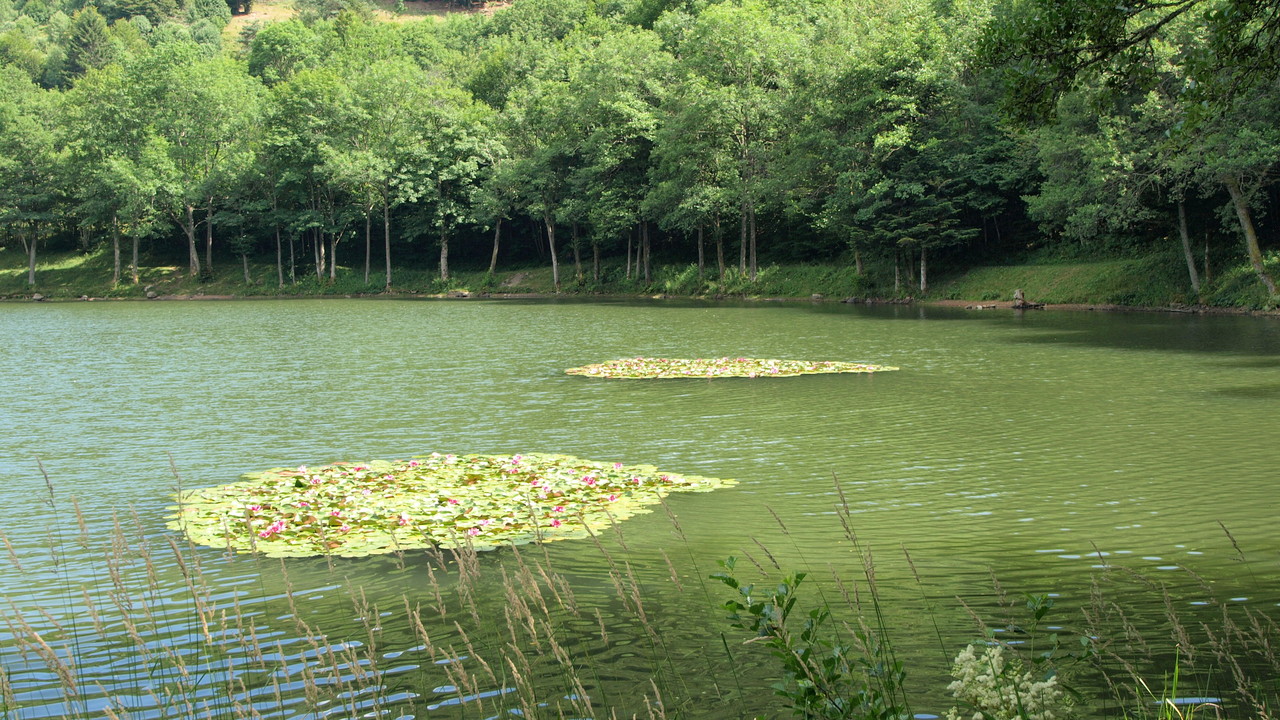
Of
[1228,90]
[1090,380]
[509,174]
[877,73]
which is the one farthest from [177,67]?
[1228,90]

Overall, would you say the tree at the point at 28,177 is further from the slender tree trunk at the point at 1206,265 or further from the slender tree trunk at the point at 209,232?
the slender tree trunk at the point at 1206,265

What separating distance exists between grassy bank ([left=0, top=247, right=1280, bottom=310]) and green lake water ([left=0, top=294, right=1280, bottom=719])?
10.8 metres

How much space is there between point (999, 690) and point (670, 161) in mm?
53649

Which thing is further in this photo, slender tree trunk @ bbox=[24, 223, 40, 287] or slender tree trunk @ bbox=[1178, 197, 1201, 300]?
slender tree trunk @ bbox=[24, 223, 40, 287]

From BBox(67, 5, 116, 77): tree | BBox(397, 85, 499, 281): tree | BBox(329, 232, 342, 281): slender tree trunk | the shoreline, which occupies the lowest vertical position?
the shoreline

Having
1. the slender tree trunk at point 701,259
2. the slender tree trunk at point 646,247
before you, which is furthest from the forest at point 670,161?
the slender tree trunk at point 701,259

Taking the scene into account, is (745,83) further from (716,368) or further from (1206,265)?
(716,368)

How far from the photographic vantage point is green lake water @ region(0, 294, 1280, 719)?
21.4ft

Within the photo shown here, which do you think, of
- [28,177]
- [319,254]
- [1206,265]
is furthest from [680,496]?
[28,177]

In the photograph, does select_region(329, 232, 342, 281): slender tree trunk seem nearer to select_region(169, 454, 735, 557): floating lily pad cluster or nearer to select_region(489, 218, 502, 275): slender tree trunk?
select_region(489, 218, 502, 275): slender tree trunk

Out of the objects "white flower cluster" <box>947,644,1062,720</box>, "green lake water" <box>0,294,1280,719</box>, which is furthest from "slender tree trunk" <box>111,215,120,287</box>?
"white flower cluster" <box>947,644,1062,720</box>

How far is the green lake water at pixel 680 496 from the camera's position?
652cm

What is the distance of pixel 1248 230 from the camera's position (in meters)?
35.3

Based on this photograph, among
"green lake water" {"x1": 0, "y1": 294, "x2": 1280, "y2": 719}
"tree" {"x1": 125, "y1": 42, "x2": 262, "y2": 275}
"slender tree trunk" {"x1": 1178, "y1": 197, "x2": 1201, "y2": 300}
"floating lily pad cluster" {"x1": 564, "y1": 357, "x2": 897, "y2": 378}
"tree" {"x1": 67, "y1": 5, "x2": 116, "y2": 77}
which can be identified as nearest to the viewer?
"green lake water" {"x1": 0, "y1": 294, "x2": 1280, "y2": 719}
